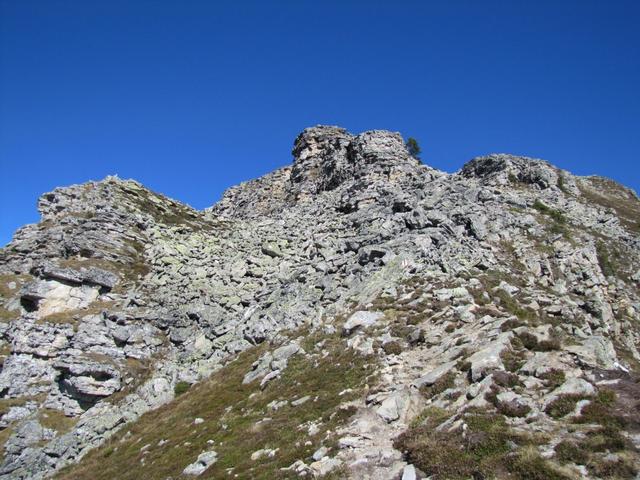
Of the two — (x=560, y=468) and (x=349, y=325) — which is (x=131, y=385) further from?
(x=560, y=468)

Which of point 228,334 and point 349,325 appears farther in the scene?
point 228,334

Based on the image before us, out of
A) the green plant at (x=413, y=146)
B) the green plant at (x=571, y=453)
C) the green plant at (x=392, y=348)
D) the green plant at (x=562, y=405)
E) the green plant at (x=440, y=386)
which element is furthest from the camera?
the green plant at (x=413, y=146)

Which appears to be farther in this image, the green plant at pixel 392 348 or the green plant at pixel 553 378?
the green plant at pixel 392 348

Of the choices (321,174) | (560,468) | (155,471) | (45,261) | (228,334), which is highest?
(321,174)

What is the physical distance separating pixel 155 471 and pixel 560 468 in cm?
1755

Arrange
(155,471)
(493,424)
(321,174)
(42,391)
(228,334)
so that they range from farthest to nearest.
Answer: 1. (321,174)
2. (228,334)
3. (42,391)
4. (155,471)
5. (493,424)

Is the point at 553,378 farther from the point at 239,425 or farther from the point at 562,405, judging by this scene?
the point at 239,425

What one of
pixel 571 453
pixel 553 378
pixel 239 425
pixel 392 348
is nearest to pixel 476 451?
pixel 571 453

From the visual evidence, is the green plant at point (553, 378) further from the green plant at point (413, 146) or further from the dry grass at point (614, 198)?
the green plant at point (413, 146)

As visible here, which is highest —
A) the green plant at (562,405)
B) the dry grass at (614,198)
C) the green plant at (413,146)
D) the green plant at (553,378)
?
the green plant at (413,146)

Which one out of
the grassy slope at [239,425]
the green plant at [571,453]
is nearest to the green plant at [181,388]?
Answer: the grassy slope at [239,425]

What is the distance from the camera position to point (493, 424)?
14.5 meters

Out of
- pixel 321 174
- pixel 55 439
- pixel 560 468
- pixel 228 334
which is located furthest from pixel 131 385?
pixel 321 174

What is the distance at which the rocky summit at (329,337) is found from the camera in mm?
15117
